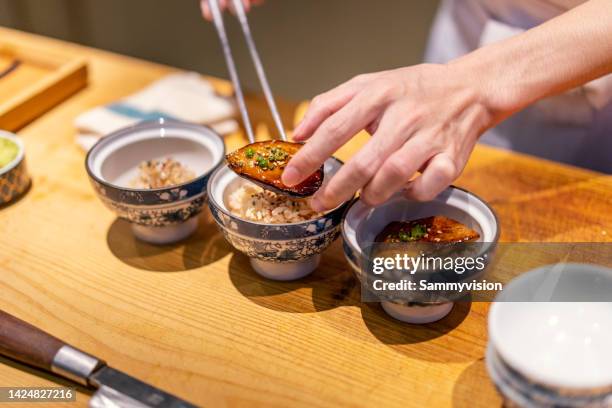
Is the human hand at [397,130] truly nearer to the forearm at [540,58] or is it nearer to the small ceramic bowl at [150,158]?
the forearm at [540,58]

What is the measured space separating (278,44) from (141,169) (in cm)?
215

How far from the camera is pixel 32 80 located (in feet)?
5.90

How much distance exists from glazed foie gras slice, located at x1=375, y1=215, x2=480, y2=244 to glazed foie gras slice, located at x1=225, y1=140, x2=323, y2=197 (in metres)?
0.15

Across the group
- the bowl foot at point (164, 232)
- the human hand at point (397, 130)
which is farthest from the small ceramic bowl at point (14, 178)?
the human hand at point (397, 130)

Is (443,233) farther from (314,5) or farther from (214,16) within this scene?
(314,5)

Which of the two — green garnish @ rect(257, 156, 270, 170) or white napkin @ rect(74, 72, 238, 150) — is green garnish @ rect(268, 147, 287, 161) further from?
white napkin @ rect(74, 72, 238, 150)

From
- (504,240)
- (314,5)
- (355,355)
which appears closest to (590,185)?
(504,240)

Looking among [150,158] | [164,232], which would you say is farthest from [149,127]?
[164,232]

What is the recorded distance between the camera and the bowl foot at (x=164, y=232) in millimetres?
1250

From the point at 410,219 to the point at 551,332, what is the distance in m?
0.37

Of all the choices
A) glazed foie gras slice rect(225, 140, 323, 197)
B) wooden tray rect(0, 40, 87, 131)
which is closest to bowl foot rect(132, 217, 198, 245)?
glazed foie gras slice rect(225, 140, 323, 197)

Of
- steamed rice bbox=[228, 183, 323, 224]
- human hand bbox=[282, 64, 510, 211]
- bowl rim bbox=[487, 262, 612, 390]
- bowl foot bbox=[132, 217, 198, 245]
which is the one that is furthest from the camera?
bowl foot bbox=[132, 217, 198, 245]

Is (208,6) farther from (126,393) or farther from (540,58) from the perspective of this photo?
(126,393)

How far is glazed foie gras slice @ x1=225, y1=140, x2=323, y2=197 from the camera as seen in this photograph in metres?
1.07
